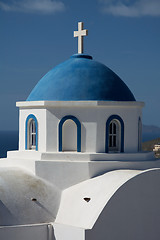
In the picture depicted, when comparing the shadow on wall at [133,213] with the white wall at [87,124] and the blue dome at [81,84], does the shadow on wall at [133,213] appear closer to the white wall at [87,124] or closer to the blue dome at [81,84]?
the white wall at [87,124]

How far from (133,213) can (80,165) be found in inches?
92.8

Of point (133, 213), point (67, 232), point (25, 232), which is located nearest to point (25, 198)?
point (25, 232)

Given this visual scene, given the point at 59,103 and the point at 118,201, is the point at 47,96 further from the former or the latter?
the point at 118,201

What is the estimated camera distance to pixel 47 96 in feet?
69.1

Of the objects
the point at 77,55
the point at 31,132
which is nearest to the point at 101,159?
the point at 31,132

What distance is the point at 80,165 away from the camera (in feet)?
65.5

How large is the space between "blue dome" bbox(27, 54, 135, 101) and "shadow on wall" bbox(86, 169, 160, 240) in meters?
3.36

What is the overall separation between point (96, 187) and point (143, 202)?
1597mm

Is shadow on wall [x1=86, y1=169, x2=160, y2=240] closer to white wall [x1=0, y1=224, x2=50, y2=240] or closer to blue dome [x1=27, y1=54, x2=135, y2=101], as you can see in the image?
white wall [x1=0, y1=224, x2=50, y2=240]

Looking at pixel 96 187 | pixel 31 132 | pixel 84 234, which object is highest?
pixel 31 132

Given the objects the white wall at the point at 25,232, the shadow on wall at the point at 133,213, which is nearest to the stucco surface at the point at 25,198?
the white wall at the point at 25,232

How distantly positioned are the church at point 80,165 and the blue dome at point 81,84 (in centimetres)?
3

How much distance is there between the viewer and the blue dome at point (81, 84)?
20875mm

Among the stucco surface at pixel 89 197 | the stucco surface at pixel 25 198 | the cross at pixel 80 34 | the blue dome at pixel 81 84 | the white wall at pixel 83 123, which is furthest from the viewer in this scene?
the cross at pixel 80 34
